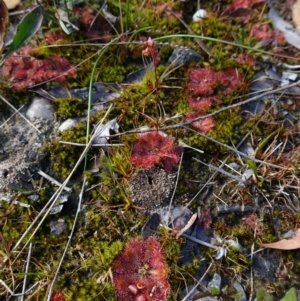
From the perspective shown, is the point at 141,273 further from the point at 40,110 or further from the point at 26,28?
the point at 26,28

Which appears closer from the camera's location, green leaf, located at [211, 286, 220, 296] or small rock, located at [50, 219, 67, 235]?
green leaf, located at [211, 286, 220, 296]

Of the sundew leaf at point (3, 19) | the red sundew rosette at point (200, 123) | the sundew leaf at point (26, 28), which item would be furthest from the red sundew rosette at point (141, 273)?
A: the sundew leaf at point (3, 19)

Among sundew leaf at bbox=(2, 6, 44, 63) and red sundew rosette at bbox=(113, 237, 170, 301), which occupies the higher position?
sundew leaf at bbox=(2, 6, 44, 63)

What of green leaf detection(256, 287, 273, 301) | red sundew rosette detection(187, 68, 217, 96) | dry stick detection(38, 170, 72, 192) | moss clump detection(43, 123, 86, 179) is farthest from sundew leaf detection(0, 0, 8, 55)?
green leaf detection(256, 287, 273, 301)

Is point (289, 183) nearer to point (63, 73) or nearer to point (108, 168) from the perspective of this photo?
point (108, 168)

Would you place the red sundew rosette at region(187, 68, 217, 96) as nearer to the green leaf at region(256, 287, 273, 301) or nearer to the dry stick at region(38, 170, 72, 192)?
the dry stick at region(38, 170, 72, 192)

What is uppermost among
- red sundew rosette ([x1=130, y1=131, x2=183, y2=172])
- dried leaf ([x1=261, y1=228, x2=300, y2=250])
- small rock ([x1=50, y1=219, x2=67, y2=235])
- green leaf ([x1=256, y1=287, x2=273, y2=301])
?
red sundew rosette ([x1=130, y1=131, x2=183, y2=172])

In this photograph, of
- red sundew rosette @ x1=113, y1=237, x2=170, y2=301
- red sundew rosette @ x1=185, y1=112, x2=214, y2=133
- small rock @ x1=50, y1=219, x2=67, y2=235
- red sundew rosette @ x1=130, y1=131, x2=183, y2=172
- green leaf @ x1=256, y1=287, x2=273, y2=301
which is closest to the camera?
green leaf @ x1=256, y1=287, x2=273, y2=301
